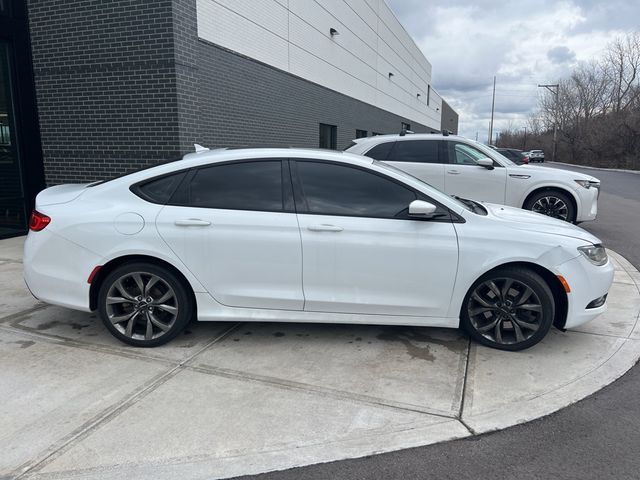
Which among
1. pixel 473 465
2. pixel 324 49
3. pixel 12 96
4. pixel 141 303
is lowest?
pixel 473 465

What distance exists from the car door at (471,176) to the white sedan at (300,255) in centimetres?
473

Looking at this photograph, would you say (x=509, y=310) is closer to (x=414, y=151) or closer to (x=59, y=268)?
(x=59, y=268)

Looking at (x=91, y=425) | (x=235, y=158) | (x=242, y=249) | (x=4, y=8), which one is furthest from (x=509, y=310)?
(x=4, y=8)

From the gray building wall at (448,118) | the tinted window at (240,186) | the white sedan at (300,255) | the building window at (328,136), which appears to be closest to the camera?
the white sedan at (300,255)

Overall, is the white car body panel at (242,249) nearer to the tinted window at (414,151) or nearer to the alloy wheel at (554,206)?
the tinted window at (414,151)

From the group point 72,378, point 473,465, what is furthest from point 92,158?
point 473,465

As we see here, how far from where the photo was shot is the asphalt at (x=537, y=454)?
2730 mm

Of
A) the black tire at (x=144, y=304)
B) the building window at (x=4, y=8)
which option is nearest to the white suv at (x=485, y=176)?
the black tire at (x=144, y=304)

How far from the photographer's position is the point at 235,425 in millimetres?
3137

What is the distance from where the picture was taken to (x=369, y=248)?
404 centimetres

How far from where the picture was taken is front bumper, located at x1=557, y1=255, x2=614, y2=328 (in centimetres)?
405

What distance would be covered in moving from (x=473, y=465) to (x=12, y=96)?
9.36 meters

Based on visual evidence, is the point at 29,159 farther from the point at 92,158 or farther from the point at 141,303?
the point at 141,303

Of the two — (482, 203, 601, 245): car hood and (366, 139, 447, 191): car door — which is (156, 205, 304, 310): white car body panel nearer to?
(482, 203, 601, 245): car hood
